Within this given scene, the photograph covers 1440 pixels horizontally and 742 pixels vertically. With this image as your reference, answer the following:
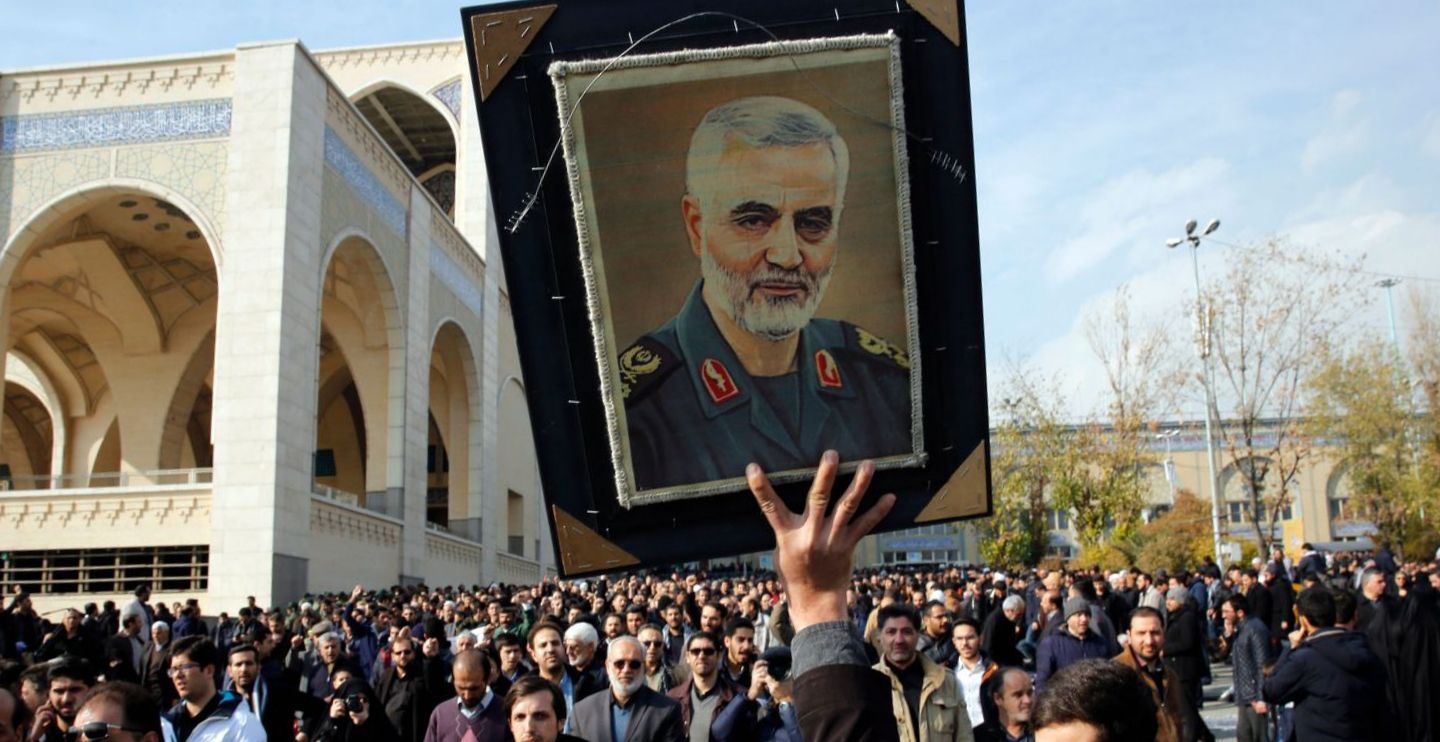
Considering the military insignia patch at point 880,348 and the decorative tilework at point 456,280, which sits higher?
the decorative tilework at point 456,280

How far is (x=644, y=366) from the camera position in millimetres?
2348

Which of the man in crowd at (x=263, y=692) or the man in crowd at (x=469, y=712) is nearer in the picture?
the man in crowd at (x=469, y=712)

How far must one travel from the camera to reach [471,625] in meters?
12.8

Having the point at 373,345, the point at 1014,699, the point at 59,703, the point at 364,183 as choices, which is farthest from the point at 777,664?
the point at 373,345

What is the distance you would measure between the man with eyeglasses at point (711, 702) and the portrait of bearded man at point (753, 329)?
10.6 feet

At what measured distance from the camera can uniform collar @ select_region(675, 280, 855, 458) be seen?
7.56 feet

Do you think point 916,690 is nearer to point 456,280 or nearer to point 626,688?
point 626,688

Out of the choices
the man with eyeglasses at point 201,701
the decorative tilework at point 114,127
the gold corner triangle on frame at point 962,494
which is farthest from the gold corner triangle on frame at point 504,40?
the decorative tilework at point 114,127

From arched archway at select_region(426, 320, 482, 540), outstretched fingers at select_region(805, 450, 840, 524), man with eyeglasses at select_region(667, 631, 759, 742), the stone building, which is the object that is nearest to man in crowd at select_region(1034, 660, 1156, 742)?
outstretched fingers at select_region(805, 450, 840, 524)

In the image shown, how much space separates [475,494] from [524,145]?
3193cm

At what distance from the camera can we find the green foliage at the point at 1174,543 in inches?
1212

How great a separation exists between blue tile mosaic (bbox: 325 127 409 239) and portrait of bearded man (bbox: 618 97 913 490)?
2236cm

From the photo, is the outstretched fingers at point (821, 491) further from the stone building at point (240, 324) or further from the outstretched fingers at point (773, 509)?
the stone building at point (240, 324)

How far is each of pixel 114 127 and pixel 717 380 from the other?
2290 cm
